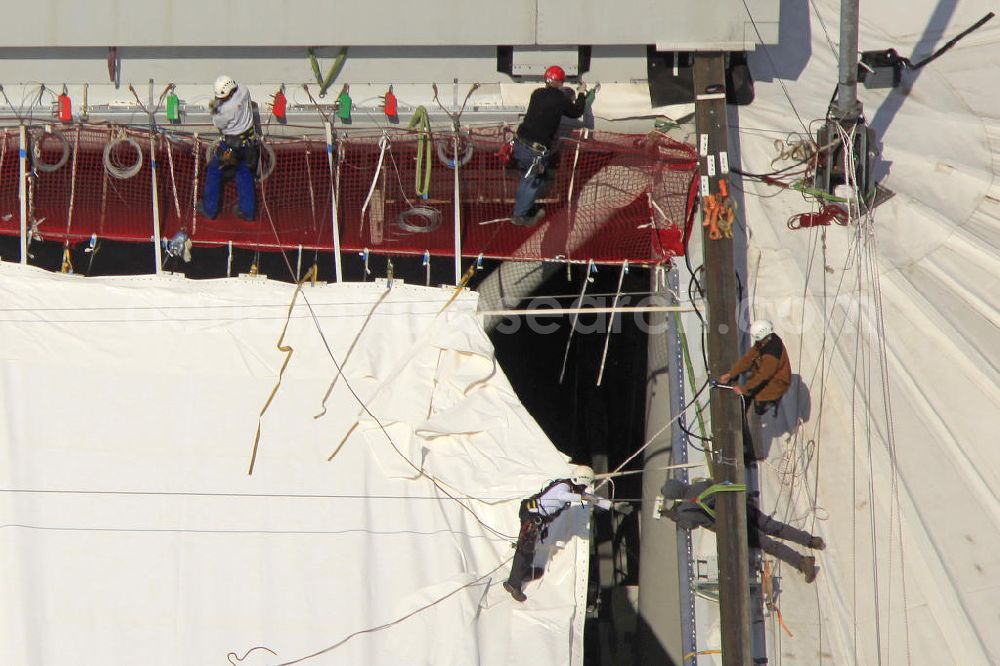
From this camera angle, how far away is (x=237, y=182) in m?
11.2

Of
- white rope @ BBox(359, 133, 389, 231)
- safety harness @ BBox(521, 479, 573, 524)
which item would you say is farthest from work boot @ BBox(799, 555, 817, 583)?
white rope @ BBox(359, 133, 389, 231)

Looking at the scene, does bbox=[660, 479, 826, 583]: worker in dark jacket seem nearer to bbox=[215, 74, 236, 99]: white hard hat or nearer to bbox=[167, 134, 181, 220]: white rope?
bbox=[215, 74, 236, 99]: white hard hat

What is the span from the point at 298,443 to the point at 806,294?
4680 millimetres

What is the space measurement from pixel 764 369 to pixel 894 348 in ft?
5.47

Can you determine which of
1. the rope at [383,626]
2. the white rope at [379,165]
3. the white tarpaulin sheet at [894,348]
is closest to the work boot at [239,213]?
the white rope at [379,165]

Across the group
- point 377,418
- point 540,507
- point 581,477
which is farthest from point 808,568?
point 377,418

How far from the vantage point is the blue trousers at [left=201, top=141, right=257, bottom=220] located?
36.3 ft

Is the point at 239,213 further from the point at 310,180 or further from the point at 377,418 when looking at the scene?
the point at 377,418

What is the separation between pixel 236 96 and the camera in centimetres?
1070

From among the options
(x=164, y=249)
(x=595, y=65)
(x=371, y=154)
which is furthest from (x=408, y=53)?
(x=164, y=249)

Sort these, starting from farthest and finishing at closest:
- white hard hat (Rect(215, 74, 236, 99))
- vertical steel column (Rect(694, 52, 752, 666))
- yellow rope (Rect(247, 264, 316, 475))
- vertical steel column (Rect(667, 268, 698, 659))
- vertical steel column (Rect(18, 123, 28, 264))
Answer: vertical steel column (Rect(18, 123, 28, 264))
white hard hat (Rect(215, 74, 236, 99))
yellow rope (Rect(247, 264, 316, 475))
vertical steel column (Rect(667, 268, 698, 659))
vertical steel column (Rect(694, 52, 752, 666))

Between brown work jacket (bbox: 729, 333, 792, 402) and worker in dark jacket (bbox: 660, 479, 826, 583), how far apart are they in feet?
2.69

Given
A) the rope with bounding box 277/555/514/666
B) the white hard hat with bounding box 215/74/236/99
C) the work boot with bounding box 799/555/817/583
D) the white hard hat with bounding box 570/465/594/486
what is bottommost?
the rope with bounding box 277/555/514/666

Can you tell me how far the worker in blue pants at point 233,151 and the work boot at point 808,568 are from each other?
19.4 feet
